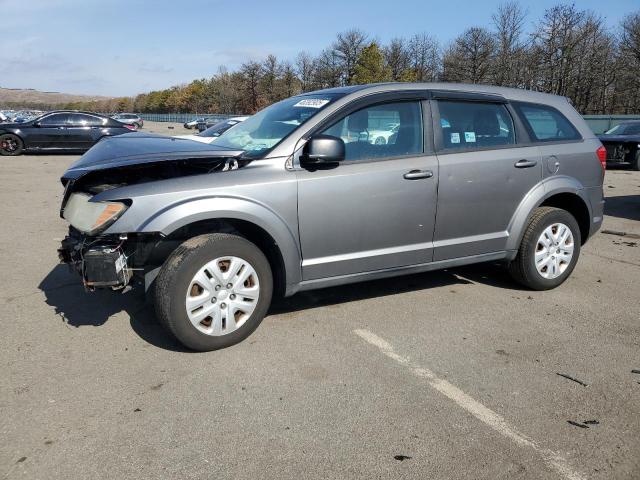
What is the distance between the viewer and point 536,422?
9.60 feet

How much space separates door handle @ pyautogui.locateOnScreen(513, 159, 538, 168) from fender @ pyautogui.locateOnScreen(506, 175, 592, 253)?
0.19 metres

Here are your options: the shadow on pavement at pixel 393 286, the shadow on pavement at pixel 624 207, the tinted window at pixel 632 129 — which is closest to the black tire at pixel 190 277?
the shadow on pavement at pixel 393 286

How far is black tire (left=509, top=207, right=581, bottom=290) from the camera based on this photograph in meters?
4.85

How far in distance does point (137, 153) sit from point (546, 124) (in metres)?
3.70

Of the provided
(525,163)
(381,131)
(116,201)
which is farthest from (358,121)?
(116,201)

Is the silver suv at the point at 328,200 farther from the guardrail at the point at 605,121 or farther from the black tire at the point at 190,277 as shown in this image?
the guardrail at the point at 605,121

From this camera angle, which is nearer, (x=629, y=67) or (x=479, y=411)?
(x=479, y=411)

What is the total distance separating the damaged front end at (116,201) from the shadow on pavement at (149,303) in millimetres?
558

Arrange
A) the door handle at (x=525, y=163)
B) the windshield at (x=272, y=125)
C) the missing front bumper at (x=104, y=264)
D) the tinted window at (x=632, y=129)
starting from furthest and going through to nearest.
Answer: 1. the tinted window at (x=632, y=129)
2. the door handle at (x=525, y=163)
3. the windshield at (x=272, y=125)
4. the missing front bumper at (x=104, y=264)

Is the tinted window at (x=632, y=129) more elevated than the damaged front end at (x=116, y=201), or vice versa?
the tinted window at (x=632, y=129)

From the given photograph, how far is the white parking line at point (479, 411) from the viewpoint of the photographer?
257 cm

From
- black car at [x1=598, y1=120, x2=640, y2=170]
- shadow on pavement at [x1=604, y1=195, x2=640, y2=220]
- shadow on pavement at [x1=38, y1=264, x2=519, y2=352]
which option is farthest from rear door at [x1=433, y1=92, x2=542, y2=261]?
black car at [x1=598, y1=120, x2=640, y2=170]

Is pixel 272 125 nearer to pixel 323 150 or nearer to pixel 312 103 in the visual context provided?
pixel 312 103

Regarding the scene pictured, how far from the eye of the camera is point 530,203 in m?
4.79
